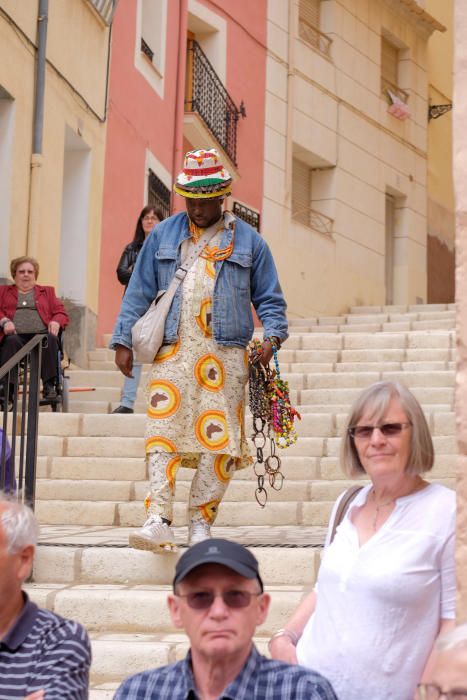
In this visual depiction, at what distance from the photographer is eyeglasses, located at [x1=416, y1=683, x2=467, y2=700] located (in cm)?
214

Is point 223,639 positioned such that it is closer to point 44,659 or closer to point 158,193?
point 44,659

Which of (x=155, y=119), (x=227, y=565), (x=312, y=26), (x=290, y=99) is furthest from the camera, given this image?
(x=312, y=26)

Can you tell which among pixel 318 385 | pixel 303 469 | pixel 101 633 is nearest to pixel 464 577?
pixel 101 633

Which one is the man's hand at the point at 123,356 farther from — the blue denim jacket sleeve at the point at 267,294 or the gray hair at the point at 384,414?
the gray hair at the point at 384,414

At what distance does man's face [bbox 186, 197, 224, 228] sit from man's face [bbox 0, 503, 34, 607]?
3.04 meters

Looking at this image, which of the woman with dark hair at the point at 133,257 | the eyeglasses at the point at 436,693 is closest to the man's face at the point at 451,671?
the eyeglasses at the point at 436,693

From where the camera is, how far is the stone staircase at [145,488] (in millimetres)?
5688

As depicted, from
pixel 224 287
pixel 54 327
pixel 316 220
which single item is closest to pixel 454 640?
pixel 224 287

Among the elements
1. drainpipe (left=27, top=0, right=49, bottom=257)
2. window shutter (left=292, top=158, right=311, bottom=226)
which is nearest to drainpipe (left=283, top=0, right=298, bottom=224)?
window shutter (left=292, top=158, right=311, bottom=226)

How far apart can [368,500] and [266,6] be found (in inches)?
686

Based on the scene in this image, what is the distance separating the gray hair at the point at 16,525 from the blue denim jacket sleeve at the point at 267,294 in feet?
9.79

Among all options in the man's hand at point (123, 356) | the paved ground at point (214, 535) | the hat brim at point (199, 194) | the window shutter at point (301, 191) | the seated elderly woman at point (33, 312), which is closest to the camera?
the hat brim at point (199, 194)

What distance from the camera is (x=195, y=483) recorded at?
244 inches

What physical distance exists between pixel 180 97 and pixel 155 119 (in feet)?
3.32
